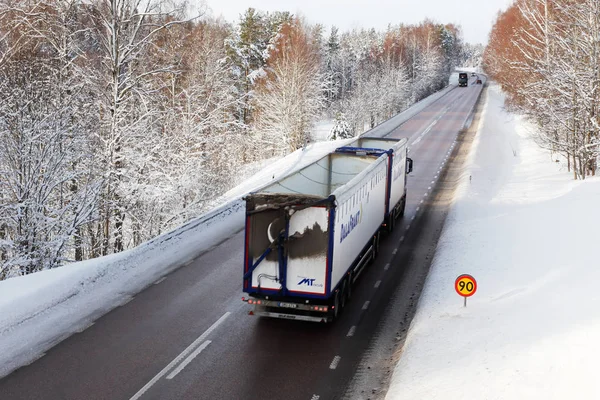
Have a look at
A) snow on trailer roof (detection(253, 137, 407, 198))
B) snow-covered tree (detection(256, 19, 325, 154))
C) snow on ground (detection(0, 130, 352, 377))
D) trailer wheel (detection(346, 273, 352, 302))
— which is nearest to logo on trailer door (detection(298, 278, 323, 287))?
trailer wheel (detection(346, 273, 352, 302))

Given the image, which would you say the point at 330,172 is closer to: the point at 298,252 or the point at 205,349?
the point at 298,252

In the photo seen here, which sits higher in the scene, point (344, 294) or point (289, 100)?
point (289, 100)

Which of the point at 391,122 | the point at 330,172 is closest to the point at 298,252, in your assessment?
the point at 330,172

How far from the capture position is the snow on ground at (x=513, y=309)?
9.27 m

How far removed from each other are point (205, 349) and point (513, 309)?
662 cm

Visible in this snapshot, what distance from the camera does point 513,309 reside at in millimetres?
12320

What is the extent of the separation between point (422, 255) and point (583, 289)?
6.79 metres

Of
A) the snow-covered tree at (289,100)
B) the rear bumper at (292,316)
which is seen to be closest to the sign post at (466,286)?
the rear bumper at (292,316)

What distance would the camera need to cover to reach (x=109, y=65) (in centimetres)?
2334

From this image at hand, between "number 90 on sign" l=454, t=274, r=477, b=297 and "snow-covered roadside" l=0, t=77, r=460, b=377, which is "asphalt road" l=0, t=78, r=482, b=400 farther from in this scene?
"number 90 on sign" l=454, t=274, r=477, b=297

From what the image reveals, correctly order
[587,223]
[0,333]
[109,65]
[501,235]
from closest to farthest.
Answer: [0,333] < [587,223] < [501,235] < [109,65]

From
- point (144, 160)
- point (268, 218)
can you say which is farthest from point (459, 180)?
point (268, 218)

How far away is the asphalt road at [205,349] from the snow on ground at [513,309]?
1.35 m

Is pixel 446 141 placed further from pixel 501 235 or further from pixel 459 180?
pixel 501 235
